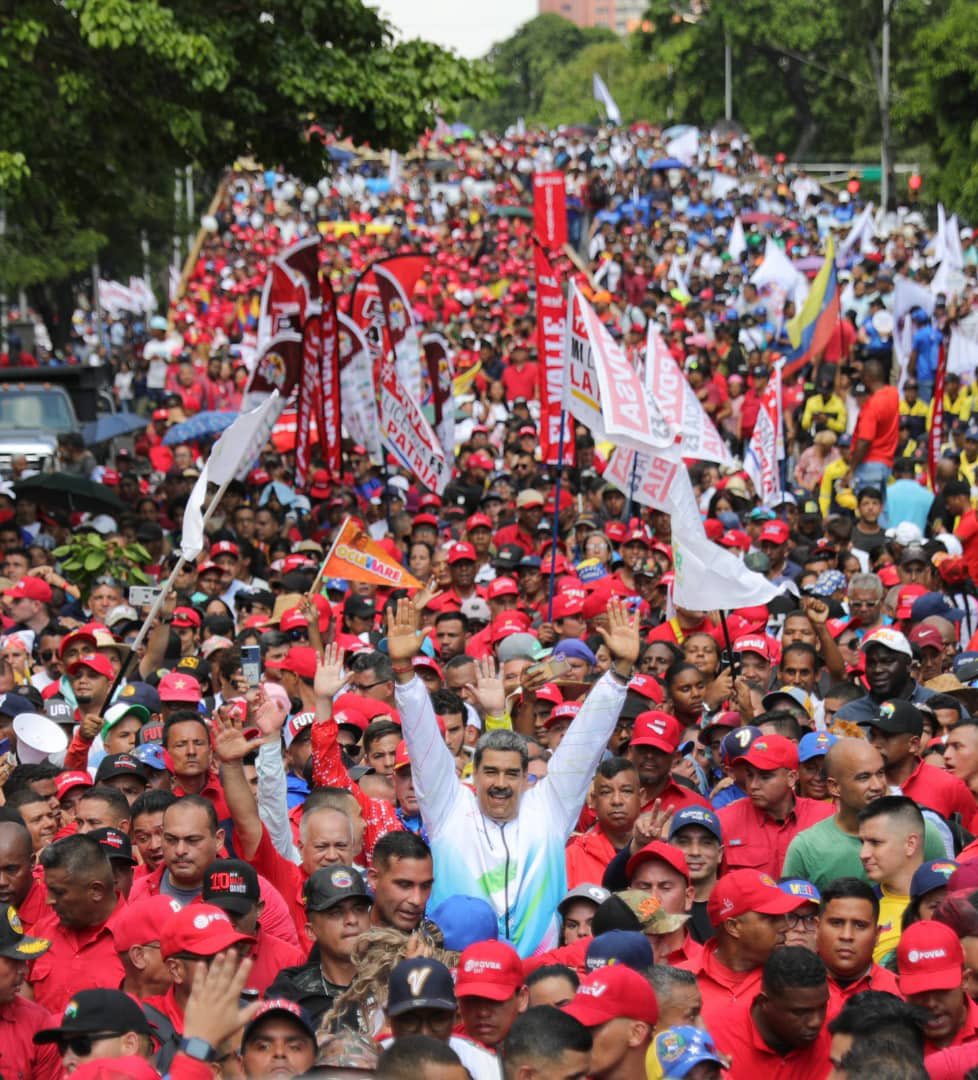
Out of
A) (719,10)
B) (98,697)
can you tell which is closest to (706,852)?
(98,697)

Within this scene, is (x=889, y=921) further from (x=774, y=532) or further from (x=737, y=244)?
(x=737, y=244)

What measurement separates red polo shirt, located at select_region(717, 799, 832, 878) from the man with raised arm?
0.89m

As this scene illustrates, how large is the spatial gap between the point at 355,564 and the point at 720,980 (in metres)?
6.70

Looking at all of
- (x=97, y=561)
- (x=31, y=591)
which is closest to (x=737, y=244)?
(x=97, y=561)

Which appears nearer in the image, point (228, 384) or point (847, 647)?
point (847, 647)

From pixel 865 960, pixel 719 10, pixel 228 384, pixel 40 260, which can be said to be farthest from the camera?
pixel 719 10

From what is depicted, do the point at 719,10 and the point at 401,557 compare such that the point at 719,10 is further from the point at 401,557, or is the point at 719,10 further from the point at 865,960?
the point at 865,960

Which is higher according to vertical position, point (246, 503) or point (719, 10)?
point (719, 10)

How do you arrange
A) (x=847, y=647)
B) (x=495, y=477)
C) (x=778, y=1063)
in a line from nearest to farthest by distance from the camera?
(x=778, y=1063) < (x=847, y=647) < (x=495, y=477)

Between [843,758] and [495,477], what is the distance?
11.9 meters

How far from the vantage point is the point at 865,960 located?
6703mm

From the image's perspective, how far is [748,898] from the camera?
268 inches

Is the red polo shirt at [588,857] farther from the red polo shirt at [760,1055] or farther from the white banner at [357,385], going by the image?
the white banner at [357,385]

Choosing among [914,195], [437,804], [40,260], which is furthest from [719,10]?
[437,804]
